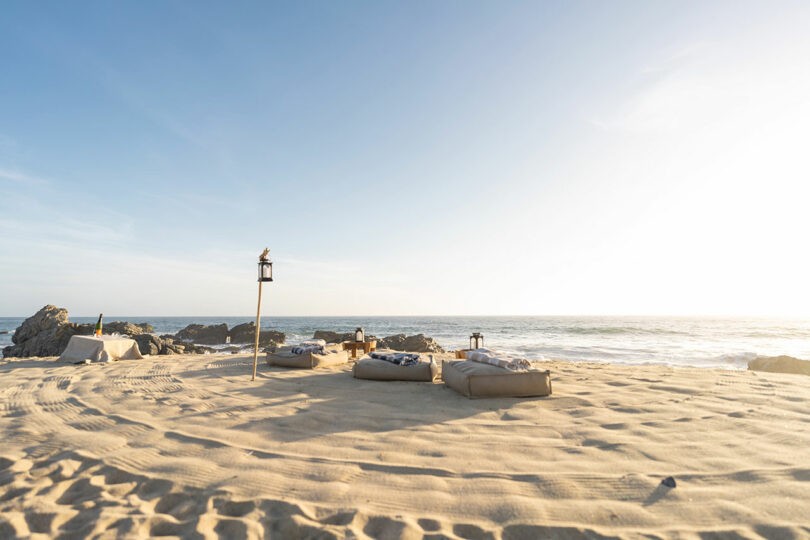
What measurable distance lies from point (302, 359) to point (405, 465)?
5.93 m

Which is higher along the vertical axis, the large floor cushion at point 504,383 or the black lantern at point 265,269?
the black lantern at point 265,269

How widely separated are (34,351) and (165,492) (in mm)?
22101

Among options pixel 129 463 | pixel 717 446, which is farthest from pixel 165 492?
pixel 717 446

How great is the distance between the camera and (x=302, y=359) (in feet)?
28.2

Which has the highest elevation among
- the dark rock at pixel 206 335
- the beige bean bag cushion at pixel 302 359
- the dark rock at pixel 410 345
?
the beige bean bag cushion at pixel 302 359

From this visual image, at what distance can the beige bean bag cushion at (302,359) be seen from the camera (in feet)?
28.1

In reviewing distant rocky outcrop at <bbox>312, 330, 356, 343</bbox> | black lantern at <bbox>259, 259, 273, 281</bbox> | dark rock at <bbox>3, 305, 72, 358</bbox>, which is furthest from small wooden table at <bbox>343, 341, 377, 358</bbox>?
dark rock at <bbox>3, 305, 72, 358</bbox>

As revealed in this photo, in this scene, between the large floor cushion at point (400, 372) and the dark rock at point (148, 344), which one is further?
the dark rock at point (148, 344)

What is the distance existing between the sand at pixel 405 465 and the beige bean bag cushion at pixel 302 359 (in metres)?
2.87

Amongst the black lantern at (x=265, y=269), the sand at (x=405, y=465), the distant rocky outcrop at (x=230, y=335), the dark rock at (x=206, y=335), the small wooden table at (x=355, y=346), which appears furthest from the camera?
the dark rock at (x=206, y=335)

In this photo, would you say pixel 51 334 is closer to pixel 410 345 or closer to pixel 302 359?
pixel 410 345

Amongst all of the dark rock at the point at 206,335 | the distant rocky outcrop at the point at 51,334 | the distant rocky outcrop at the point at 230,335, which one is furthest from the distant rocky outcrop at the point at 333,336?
the dark rock at the point at 206,335

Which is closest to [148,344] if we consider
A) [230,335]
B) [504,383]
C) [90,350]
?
[90,350]

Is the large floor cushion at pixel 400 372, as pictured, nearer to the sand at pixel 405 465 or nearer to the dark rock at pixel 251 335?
the sand at pixel 405 465
